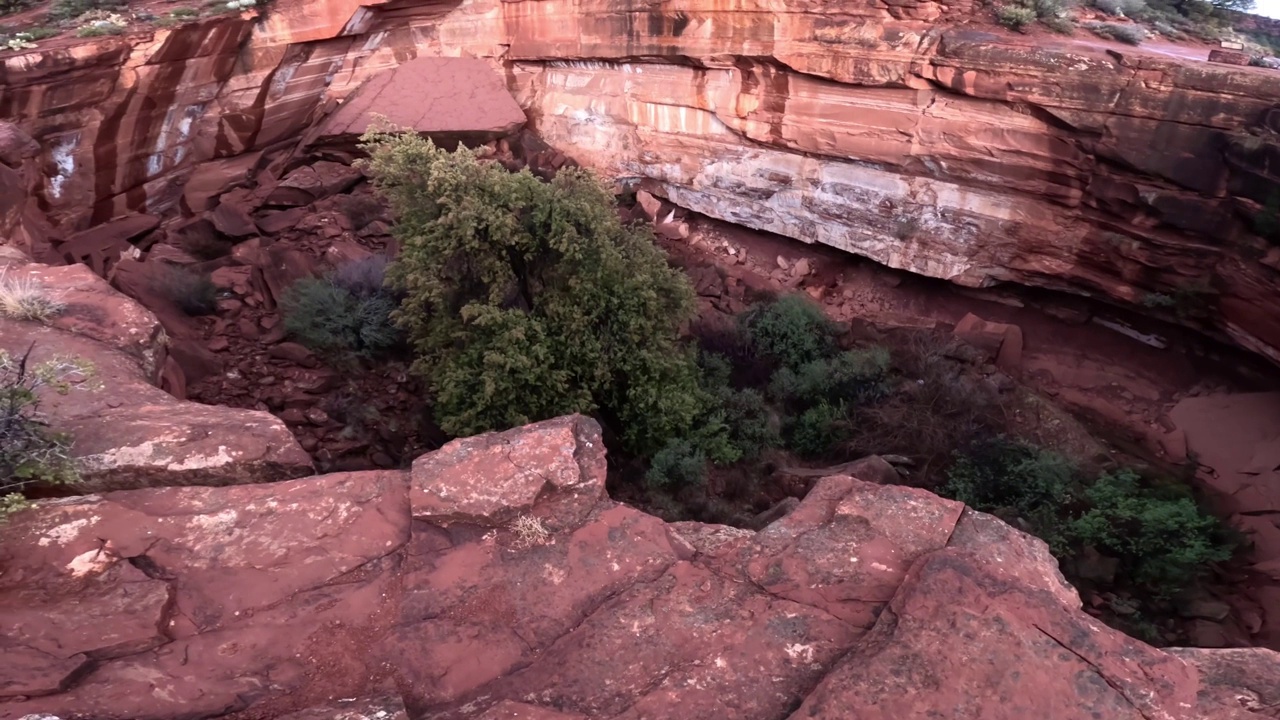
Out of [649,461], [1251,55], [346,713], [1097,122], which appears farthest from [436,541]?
[1251,55]

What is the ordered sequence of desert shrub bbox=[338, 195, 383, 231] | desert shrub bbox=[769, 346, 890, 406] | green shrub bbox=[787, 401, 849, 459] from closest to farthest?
green shrub bbox=[787, 401, 849, 459] → desert shrub bbox=[769, 346, 890, 406] → desert shrub bbox=[338, 195, 383, 231]

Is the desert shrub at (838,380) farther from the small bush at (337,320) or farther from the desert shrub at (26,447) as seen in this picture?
the desert shrub at (26,447)

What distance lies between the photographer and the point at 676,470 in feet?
24.3

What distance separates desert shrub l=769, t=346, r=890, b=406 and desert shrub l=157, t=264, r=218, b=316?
7.07m

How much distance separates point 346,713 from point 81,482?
7.22ft

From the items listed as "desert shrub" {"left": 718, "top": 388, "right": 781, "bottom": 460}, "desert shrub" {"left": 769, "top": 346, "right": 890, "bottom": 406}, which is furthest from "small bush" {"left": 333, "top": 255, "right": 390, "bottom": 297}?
"desert shrub" {"left": 769, "top": 346, "right": 890, "bottom": 406}

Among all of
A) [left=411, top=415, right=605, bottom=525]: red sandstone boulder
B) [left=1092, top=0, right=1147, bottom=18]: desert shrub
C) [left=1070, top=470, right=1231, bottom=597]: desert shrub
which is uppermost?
[left=1092, top=0, right=1147, bottom=18]: desert shrub

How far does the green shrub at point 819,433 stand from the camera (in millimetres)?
8555

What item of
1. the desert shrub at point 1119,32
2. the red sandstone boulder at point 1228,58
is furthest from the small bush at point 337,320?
the red sandstone boulder at point 1228,58

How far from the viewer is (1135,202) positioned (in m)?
8.61

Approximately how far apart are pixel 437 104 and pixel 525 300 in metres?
6.82

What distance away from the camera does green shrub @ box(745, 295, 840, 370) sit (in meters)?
9.94

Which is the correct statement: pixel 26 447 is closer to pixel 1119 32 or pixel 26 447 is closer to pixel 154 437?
pixel 154 437

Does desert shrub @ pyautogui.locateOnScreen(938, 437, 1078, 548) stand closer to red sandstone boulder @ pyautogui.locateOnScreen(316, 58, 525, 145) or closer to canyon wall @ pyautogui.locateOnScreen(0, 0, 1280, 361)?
canyon wall @ pyautogui.locateOnScreen(0, 0, 1280, 361)
